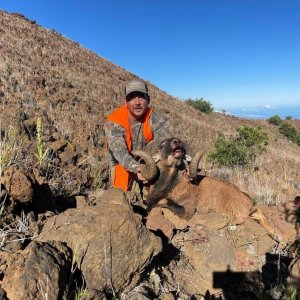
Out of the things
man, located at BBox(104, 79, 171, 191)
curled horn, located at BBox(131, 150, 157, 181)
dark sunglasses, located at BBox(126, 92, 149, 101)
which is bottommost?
curled horn, located at BBox(131, 150, 157, 181)

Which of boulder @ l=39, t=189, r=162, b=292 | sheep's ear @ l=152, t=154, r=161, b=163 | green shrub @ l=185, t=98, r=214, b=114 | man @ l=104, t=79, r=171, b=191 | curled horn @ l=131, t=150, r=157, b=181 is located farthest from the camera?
green shrub @ l=185, t=98, r=214, b=114

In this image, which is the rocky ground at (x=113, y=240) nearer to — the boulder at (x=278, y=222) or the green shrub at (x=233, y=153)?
the boulder at (x=278, y=222)

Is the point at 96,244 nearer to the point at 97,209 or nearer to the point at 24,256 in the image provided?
the point at 97,209

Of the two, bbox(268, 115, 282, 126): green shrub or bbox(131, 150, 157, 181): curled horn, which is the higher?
bbox(268, 115, 282, 126): green shrub

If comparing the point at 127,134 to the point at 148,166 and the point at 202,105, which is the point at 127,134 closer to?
the point at 148,166

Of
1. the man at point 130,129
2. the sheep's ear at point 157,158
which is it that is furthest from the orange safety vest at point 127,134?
the sheep's ear at point 157,158

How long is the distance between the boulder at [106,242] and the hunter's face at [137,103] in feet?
8.33

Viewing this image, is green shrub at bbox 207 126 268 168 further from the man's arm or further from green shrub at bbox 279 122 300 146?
green shrub at bbox 279 122 300 146

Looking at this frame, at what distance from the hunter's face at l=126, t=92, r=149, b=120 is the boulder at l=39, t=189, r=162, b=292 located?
254 centimetres

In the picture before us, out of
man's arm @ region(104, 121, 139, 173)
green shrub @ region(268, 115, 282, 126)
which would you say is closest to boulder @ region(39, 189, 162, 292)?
man's arm @ region(104, 121, 139, 173)

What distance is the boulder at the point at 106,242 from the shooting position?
3.22 metres

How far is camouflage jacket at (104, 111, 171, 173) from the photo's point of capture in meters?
5.61

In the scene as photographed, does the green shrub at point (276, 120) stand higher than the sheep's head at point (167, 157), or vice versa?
the green shrub at point (276, 120)

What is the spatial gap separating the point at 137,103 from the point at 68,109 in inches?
283
